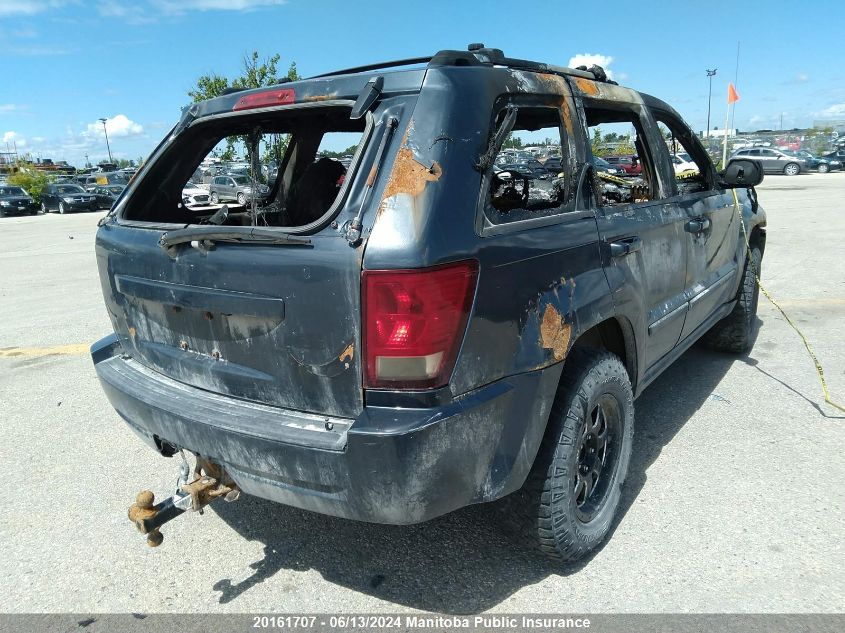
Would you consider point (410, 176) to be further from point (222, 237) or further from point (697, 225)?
point (697, 225)

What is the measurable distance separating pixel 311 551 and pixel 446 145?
1817 mm

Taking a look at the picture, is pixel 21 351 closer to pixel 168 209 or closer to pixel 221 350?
pixel 168 209

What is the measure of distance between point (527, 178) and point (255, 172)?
1493mm

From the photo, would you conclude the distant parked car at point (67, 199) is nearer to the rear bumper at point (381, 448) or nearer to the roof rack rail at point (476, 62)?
the roof rack rail at point (476, 62)

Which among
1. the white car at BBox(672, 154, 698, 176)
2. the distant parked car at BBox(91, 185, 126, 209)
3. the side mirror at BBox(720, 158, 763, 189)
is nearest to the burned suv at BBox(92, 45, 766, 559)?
the white car at BBox(672, 154, 698, 176)

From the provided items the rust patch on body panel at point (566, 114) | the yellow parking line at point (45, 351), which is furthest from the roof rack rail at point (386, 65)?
the yellow parking line at point (45, 351)

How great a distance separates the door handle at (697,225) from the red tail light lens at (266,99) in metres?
2.24

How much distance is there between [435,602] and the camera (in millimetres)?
2477

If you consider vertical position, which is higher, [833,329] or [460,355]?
[460,355]

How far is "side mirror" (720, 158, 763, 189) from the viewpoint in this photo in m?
4.20

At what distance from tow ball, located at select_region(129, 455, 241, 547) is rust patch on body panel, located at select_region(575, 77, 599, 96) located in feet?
7.31

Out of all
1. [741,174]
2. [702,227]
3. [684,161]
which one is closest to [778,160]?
[684,161]

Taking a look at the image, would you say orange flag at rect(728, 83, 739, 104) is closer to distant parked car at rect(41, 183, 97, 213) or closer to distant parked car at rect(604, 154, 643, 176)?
distant parked car at rect(604, 154, 643, 176)

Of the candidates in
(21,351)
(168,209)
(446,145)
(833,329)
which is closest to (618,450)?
(446,145)
